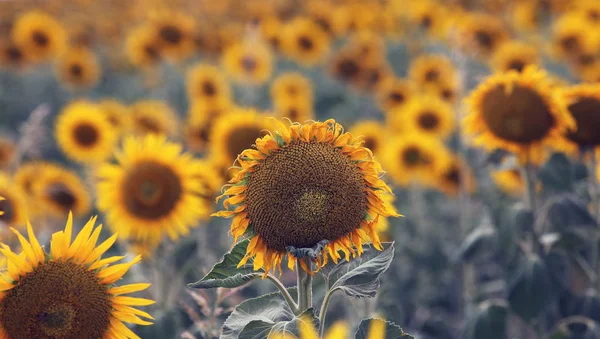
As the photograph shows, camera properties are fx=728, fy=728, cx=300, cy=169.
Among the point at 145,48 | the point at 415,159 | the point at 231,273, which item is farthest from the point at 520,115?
the point at 145,48

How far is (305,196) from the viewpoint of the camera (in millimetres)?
1734

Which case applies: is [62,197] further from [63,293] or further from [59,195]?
[63,293]

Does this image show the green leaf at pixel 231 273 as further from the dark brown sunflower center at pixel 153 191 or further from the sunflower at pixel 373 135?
the sunflower at pixel 373 135

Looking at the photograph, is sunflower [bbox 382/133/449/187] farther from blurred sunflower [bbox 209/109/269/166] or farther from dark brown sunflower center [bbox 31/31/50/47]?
dark brown sunflower center [bbox 31/31/50/47]

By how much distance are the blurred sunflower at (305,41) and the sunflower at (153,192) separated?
5276mm

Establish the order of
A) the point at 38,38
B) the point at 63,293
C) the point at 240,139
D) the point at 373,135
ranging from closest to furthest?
the point at 63,293 → the point at 240,139 → the point at 373,135 → the point at 38,38

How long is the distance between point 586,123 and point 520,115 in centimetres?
33

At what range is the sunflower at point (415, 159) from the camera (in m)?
5.59

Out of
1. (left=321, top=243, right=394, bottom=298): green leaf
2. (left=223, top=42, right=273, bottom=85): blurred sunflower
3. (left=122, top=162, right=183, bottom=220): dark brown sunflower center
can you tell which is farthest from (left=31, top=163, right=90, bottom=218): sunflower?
(left=321, top=243, right=394, bottom=298): green leaf

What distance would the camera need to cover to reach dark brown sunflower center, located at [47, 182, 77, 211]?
4840 mm

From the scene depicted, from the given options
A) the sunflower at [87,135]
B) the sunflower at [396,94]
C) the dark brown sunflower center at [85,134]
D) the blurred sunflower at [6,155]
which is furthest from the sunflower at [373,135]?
the blurred sunflower at [6,155]

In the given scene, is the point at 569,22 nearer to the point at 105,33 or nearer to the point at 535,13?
the point at 535,13

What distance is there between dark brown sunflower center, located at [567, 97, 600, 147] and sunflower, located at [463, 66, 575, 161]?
6 centimetres

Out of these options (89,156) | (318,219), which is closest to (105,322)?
(318,219)
